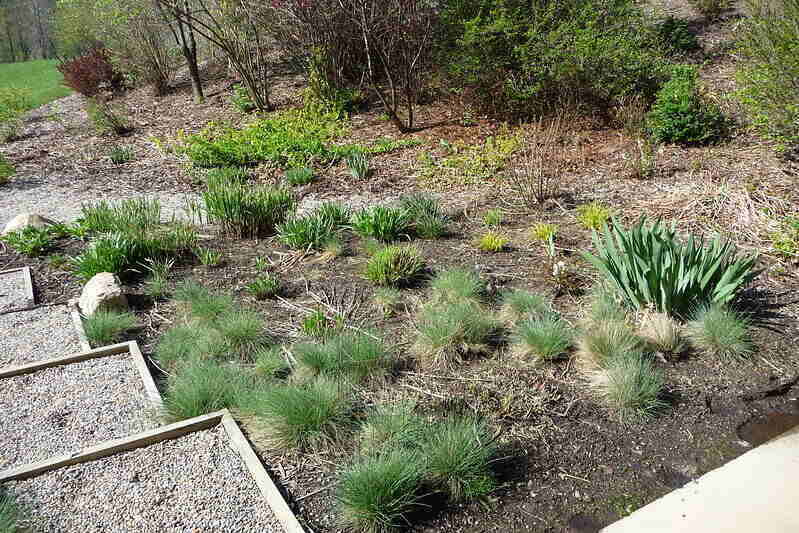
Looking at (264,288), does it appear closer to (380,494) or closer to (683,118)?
(380,494)

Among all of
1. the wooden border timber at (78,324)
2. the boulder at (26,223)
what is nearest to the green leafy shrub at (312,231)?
the wooden border timber at (78,324)

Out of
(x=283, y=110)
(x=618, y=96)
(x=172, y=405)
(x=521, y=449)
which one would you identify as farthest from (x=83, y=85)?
(x=521, y=449)

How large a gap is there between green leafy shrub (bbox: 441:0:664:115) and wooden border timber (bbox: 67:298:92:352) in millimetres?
7079

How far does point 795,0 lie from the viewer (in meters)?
6.41

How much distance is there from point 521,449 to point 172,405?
1904 mm

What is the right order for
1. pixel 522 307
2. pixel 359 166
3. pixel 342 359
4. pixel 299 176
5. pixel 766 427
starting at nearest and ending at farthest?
pixel 766 427, pixel 342 359, pixel 522 307, pixel 299 176, pixel 359 166

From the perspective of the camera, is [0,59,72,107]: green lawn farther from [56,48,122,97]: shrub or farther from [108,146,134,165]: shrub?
[108,146,134,165]: shrub

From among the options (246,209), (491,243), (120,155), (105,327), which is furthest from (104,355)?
(120,155)

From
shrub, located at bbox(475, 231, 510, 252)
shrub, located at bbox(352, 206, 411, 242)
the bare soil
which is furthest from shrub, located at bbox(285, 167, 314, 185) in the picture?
shrub, located at bbox(475, 231, 510, 252)

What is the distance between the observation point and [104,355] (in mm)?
3898

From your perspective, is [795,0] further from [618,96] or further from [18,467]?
[18,467]

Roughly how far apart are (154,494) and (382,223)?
129 inches

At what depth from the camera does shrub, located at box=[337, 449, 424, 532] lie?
8.13 feet

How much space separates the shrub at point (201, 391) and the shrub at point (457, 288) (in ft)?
5.31
